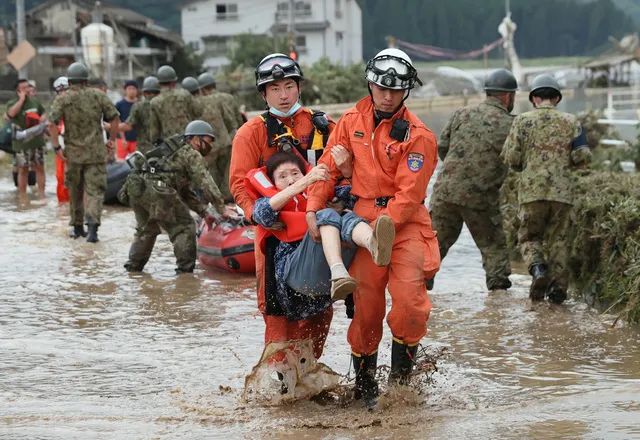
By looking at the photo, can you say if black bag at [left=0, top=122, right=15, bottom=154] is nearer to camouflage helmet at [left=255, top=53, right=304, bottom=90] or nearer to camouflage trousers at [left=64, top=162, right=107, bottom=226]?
camouflage trousers at [left=64, top=162, right=107, bottom=226]

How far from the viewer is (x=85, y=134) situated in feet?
47.9

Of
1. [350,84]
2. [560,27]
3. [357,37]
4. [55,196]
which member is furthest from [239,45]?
[560,27]

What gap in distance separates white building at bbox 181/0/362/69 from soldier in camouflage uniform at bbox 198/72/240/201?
70.0m

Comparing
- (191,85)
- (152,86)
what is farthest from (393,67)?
(191,85)

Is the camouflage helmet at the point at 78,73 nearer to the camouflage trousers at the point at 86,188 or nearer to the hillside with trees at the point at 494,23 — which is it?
the camouflage trousers at the point at 86,188

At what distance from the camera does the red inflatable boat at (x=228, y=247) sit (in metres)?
12.1

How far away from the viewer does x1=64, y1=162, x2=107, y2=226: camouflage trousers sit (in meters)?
14.5

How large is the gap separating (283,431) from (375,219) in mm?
1165

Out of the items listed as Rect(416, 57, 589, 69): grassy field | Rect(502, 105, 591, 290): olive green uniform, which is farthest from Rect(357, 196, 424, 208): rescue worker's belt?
Rect(416, 57, 589, 69): grassy field

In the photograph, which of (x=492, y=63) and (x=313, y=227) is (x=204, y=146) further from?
(x=492, y=63)

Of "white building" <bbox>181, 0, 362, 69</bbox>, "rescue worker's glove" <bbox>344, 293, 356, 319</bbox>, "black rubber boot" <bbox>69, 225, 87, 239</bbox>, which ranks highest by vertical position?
"white building" <bbox>181, 0, 362, 69</bbox>

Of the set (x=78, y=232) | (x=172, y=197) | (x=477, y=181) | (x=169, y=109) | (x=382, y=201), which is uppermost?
(x=169, y=109)

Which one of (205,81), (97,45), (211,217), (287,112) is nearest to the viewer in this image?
(287,112)

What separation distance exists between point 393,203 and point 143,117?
10.5 metres
